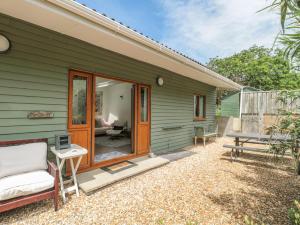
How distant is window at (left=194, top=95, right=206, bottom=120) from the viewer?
7715 mm

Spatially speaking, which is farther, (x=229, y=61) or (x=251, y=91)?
(x=229, y=61)

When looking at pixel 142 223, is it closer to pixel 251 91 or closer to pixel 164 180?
pixel 164 180

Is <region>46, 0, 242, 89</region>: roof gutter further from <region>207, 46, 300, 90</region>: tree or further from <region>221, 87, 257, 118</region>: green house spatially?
<region>207, 46, 300, 90</region>: tree

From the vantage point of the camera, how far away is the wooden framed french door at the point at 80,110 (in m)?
3.36

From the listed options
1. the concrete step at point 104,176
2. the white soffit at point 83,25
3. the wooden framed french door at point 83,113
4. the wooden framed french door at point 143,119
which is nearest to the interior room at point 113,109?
→ the wooden framed french door at point 143,119

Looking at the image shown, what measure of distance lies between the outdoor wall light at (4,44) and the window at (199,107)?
6.58 metres

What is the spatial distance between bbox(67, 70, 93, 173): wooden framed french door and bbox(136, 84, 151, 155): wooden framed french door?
1.46m

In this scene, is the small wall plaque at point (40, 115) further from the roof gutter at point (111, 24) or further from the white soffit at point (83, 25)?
the roof gutter at point (111, 24)

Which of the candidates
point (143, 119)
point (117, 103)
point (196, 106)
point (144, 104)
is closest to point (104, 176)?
point (143, 119)

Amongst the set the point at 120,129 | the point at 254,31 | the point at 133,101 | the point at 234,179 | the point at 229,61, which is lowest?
the point at 234,179

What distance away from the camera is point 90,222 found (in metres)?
2.13

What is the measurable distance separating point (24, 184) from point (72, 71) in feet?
6.94

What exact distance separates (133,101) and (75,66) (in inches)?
73.3

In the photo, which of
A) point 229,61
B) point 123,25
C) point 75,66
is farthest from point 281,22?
point 229,61
